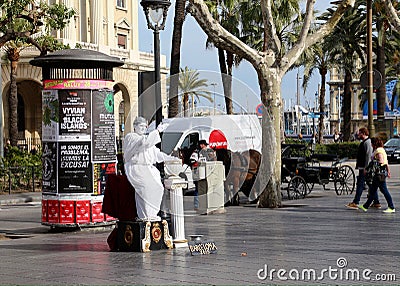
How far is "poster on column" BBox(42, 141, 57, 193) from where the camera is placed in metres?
14.5

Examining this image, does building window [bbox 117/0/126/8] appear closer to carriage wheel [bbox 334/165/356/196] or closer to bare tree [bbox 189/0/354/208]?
carriage wheel [bbox 334/165/356/196]

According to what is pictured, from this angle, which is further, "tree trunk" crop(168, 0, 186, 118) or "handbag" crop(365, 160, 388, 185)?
"tree trunk" crop(168, 0, 186, 118)

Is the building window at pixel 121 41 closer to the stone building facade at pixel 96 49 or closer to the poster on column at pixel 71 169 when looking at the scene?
the stone building facade at pixel 96 49

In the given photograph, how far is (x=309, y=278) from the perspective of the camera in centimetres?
863

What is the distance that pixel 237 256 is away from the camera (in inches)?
408

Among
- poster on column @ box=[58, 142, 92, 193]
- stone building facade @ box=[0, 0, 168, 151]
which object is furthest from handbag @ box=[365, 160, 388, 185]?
stone building facade @ box=[0, 0, 168, 151]

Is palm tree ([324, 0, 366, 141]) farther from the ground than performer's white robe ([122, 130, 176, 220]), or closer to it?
farther from the ground

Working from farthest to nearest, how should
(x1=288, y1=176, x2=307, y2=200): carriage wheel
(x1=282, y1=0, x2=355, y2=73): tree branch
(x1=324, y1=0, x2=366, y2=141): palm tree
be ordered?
1. (x1=324, y1=0, x2=366, y2=141): palm tree
2. (x1=288, y1=176, x2=307, y2=200): carriage wheel
3. (x1=282, y1=0, x2=355, y2=73): tree branch

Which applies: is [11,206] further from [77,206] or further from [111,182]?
[111,182]

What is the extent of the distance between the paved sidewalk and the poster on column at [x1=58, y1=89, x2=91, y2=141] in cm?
191

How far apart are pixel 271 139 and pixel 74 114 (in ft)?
17.5

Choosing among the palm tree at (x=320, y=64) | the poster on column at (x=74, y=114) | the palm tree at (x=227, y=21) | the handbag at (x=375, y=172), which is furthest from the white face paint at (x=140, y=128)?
the palm tree at (x=320, y=64)

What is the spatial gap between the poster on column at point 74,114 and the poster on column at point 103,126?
0.49 ft

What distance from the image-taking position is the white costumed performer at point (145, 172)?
1109 cm
